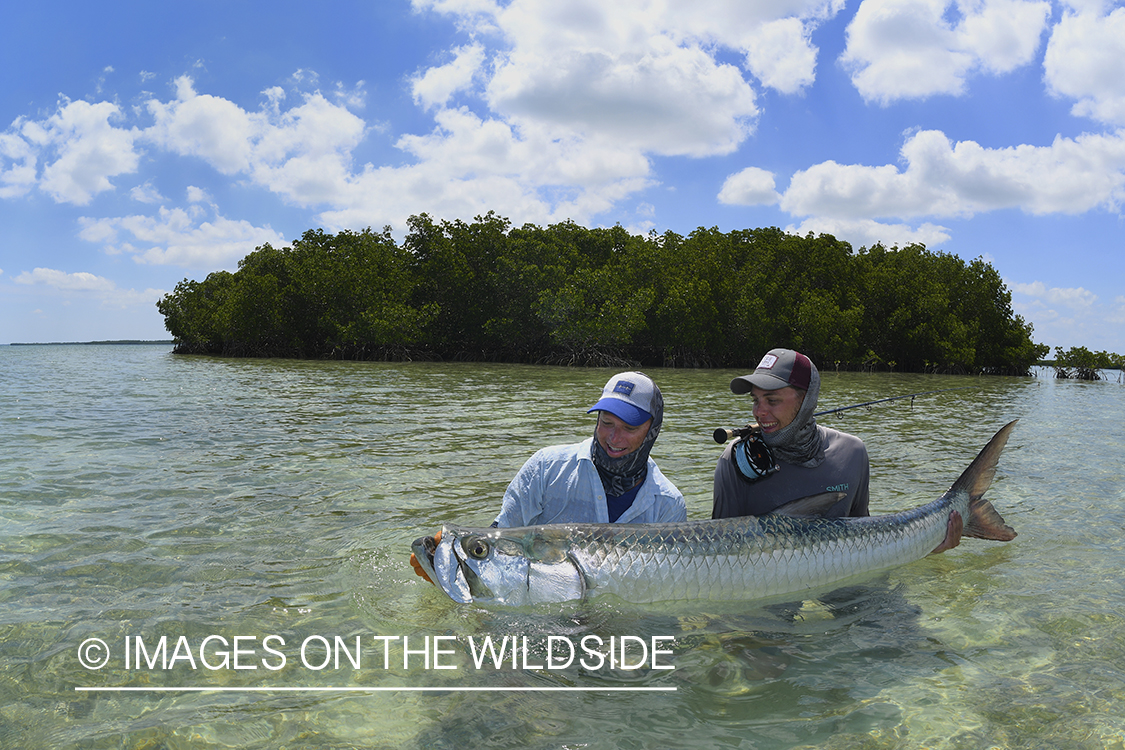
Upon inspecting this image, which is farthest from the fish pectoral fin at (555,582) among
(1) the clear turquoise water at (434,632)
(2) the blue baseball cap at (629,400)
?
(2) the blue baseball cap at (629,400)

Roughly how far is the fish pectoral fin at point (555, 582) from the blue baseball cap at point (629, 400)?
965mm

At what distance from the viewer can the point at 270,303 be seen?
69.4 m

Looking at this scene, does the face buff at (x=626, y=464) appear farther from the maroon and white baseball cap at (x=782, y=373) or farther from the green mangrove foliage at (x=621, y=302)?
the green mangrove foliage at (x=621, y=302)

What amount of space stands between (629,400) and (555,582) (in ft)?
4.05

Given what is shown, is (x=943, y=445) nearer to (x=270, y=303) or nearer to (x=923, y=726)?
(x=923, y=726)

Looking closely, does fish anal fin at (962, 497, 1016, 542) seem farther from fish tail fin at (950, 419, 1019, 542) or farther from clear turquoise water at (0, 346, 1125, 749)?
clear turquoise water at (0, 346, 1125, 749)

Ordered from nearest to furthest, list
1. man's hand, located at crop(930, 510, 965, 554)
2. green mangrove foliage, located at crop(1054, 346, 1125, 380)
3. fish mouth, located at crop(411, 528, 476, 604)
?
fish mouth, located at crop(411, 528, 476, 604) → man's hand, located at crop(930, 510, 965, 554) → green mangrove foliage, located at crop(1054, 346, 1125, 380)

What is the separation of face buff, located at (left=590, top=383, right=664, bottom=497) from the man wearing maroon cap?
0.58 meters

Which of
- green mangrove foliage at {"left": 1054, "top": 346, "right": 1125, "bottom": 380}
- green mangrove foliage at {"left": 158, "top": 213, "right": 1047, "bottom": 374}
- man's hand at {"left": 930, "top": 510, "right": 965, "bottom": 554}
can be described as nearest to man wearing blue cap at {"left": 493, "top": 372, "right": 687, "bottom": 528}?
man's hand at {"left": 930, "top": 510, "right": 965, "bottom": 554}

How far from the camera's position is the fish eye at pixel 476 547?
3.90 metres

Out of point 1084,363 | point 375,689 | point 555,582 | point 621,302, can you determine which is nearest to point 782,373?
point 555,582

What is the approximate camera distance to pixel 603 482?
4797 mm

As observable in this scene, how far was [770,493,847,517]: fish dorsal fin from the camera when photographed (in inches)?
178

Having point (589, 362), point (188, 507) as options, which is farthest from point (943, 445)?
point (589, 362)
